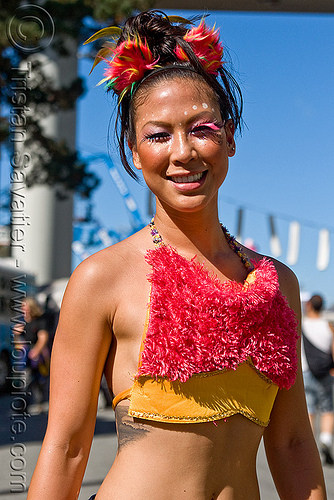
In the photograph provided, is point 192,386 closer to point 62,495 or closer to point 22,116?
point 62,495

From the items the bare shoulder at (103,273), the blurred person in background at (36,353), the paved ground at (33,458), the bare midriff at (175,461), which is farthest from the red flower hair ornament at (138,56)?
the blurred person in background at (36,353)

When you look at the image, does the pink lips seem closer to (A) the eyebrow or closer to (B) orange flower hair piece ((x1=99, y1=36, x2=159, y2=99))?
(A) the eyebrow

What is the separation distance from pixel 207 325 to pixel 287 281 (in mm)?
394

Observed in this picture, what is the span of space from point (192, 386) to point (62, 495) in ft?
1.25

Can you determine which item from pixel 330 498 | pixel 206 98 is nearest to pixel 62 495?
pixel 206 98

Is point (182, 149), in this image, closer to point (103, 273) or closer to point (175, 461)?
point (103, 273)

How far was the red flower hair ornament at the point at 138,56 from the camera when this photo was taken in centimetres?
160

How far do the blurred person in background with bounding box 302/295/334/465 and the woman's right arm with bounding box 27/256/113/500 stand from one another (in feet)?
17.5

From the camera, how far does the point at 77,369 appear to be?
144 cm

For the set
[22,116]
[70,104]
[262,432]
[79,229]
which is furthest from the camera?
[79,229]

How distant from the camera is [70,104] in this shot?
12.9 metres

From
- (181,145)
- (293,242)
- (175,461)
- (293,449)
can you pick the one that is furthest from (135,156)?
(293,242)

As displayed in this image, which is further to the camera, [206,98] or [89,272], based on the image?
[206,98]

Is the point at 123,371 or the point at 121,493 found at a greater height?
the point at 123,371
